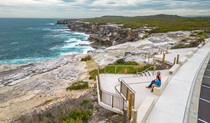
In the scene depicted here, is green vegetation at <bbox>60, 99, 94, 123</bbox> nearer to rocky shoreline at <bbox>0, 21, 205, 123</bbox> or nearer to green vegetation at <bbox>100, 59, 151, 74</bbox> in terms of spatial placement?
rocky shoreline at <bbox>0, 21, 205, 123</bbox>

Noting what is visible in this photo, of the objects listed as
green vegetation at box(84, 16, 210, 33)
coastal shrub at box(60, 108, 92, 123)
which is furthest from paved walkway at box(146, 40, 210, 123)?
green vegetation at box(84, 16, 210, 33)

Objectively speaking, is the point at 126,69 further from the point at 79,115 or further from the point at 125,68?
the point at 79,115

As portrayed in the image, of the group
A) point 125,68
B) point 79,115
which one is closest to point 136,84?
point 79,115

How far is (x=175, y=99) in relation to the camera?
10430 millimetres

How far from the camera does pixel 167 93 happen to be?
11.3 meters

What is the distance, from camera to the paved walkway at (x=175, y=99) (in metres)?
→ 8.48

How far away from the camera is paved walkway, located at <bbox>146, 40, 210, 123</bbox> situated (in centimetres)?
848

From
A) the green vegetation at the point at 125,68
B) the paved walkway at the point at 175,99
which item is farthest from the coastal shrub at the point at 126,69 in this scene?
the paved walkway at the point at 175,99

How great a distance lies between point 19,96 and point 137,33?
A: 48.1 meters

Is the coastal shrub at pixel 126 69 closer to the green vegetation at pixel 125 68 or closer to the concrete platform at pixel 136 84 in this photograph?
the green vegetation at pixel 125 68

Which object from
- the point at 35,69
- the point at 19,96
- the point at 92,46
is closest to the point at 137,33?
the point at 92,46

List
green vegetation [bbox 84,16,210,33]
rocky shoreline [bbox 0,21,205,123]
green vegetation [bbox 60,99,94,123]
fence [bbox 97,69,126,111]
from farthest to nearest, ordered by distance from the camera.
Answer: green vegetation [bbox 84,16,210,33] < rocky shoreline [bbox 0,21,205,123] < fence [bbox 97,69,126,111] < green vegetation [bbox 60,99,94,123]

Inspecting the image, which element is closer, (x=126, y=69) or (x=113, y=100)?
(x=113, y=100)

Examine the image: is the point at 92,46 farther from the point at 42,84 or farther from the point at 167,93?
the point at 167,93
